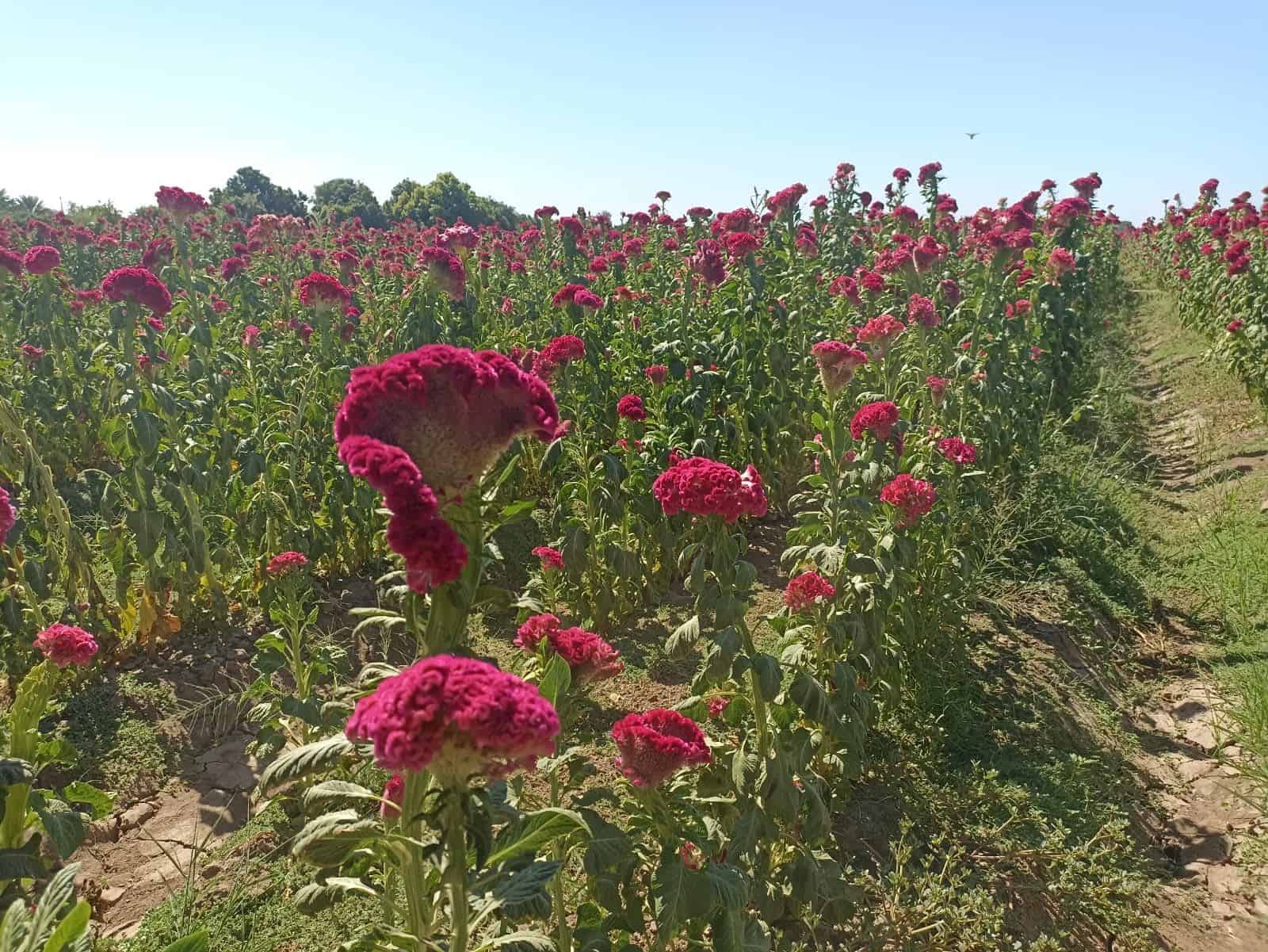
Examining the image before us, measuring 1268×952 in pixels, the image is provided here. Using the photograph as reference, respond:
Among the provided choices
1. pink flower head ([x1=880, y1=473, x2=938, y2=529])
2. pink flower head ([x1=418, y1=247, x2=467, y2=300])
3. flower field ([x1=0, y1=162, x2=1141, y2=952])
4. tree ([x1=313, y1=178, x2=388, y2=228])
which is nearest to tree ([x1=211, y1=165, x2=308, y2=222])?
tree ([x1=313, y1=178, x2=388, y2=228])

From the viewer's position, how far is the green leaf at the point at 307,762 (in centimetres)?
168

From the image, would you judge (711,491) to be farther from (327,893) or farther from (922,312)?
(922,312)

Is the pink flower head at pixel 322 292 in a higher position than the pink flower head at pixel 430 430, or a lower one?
higher

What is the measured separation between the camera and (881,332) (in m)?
4.98

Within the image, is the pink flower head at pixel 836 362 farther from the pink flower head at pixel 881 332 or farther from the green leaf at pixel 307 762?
the green leaf at pixel 307 762

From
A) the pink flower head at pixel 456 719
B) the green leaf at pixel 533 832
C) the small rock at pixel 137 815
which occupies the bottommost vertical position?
the small rock at pixel 137 815

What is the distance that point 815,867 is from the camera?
9.10ft

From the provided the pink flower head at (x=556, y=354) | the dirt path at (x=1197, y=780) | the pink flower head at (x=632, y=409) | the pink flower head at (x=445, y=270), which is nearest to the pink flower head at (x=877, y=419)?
the pink flower head at (x=632, y=409)

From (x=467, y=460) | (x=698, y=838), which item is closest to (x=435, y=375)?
(x=467, y=460)

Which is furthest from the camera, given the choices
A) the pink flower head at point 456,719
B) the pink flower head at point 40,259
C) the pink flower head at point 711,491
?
the pink flower head at point 40,259

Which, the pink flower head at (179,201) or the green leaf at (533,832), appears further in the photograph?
the pink flower head at (179,201)

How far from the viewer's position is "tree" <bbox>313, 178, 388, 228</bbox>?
26.7 m

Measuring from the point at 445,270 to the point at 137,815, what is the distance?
423 centimetres

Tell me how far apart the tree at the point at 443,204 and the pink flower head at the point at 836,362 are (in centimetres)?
2378
